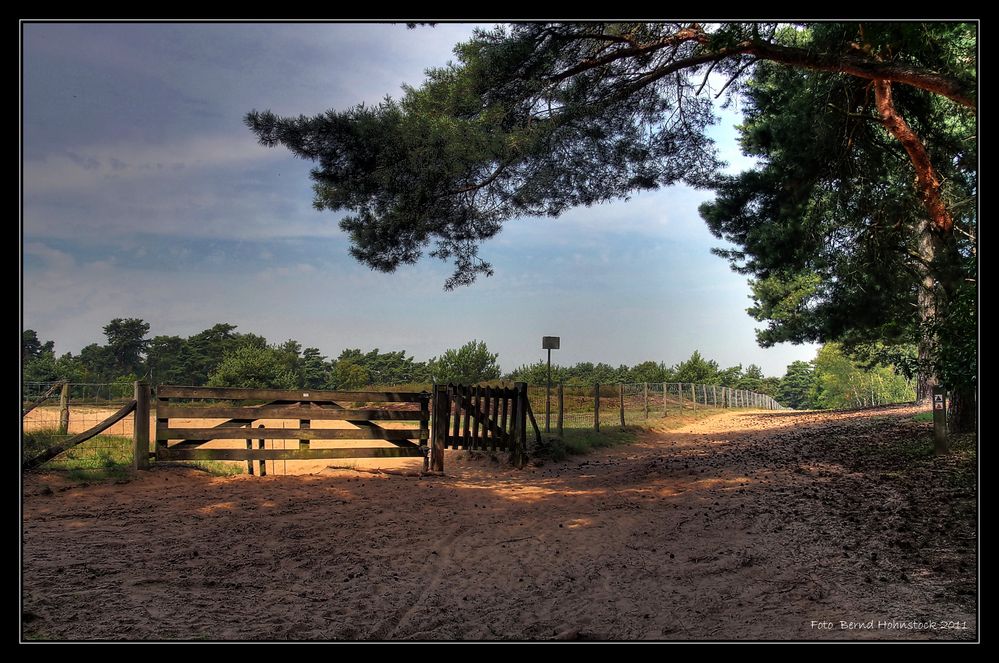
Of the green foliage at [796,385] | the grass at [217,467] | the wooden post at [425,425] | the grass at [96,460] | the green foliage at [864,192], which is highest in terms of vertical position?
the green foliage at [864,192]

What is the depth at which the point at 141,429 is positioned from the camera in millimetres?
9875

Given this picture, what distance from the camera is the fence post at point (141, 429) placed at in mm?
9805

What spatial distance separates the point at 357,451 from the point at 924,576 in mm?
7929

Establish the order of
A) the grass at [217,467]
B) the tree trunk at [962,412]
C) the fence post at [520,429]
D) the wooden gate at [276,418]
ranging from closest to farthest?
the wooden gate at [276,418]
the grass at [217,467]
the tree trunk at [962,412]
the fence post at [520,429]

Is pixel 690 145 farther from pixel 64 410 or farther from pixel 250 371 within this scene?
pixel 250 371

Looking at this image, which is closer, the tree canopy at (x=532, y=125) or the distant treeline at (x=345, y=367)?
the tree canopy at (x=532, y=125)

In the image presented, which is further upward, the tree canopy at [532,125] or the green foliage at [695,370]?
the tree canopy at [532,125]

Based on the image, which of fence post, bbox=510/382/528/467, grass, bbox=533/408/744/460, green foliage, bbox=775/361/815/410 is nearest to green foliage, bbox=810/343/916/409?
green foliage, bbox=775/361/815/410

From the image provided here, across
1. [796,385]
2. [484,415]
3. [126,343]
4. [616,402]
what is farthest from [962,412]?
[796,385]

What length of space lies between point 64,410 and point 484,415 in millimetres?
8799

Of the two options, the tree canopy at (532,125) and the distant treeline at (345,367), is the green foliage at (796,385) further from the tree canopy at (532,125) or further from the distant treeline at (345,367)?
the tree canopy at (532,125)

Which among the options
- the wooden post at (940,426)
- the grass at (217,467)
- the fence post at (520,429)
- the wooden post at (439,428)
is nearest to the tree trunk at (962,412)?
the wooden post at (940,426)

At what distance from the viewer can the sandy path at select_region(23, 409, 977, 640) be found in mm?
4488

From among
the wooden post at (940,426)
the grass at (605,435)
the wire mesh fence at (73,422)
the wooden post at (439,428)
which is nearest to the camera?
the wooden post at (940,426)
